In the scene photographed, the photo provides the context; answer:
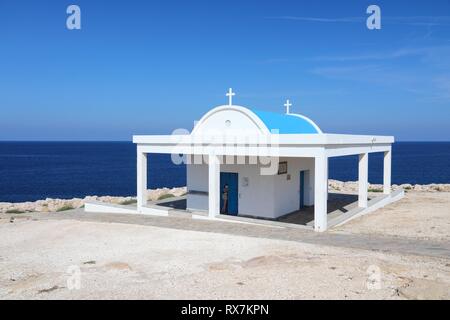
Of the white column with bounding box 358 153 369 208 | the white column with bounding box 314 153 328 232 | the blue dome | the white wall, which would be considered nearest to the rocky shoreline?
the white wall

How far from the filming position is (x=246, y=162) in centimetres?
1755

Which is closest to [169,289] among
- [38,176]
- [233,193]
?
[233,193]

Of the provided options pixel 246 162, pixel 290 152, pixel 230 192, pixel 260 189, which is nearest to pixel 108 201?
pixel 230 192

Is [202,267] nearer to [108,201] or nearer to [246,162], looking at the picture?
[246,162]

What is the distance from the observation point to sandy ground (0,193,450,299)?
797 cm

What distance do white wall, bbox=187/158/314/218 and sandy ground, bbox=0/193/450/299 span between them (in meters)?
3.68

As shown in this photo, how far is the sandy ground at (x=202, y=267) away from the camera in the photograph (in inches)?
314

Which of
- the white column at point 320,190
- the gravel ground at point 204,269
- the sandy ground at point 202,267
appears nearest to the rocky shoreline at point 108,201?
the sandy ground at point 202,267

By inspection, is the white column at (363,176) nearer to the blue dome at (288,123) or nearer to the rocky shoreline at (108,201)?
the blue dome at (288,123)

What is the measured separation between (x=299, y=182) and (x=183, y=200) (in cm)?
723

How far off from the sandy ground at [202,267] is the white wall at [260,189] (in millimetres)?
3679
